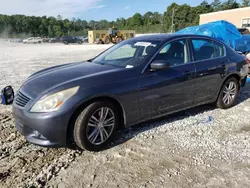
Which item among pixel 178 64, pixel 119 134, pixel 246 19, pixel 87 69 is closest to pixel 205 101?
pixel 178 64

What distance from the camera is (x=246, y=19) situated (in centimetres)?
3225

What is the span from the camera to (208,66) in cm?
419

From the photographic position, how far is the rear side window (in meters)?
4.15

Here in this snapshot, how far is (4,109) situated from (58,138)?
2569 mm

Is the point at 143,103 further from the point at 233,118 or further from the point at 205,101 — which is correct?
the point at 233,118

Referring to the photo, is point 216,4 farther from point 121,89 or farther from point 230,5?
point 121,89

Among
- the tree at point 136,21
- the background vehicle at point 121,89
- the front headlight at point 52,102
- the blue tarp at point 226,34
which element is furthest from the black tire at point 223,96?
the tree at point 136,21

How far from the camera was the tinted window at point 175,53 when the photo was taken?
12.4ft

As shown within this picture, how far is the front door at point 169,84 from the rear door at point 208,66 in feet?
0.54

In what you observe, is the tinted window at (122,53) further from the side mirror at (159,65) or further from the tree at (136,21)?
the tree at (136,21)

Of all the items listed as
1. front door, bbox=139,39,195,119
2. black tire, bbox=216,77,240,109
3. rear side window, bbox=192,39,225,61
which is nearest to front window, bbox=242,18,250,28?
black tire, bbox=216,77,240,109

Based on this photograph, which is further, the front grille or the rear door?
the rear door

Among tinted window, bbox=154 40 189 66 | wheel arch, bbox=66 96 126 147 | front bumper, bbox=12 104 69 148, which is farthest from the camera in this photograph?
tinted window, bbox=154 40 189 66

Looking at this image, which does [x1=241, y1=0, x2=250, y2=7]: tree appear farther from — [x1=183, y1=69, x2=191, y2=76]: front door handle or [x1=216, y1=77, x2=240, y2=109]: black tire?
[x1=183, y1=69, x2=191, y2=76]: front door handle
